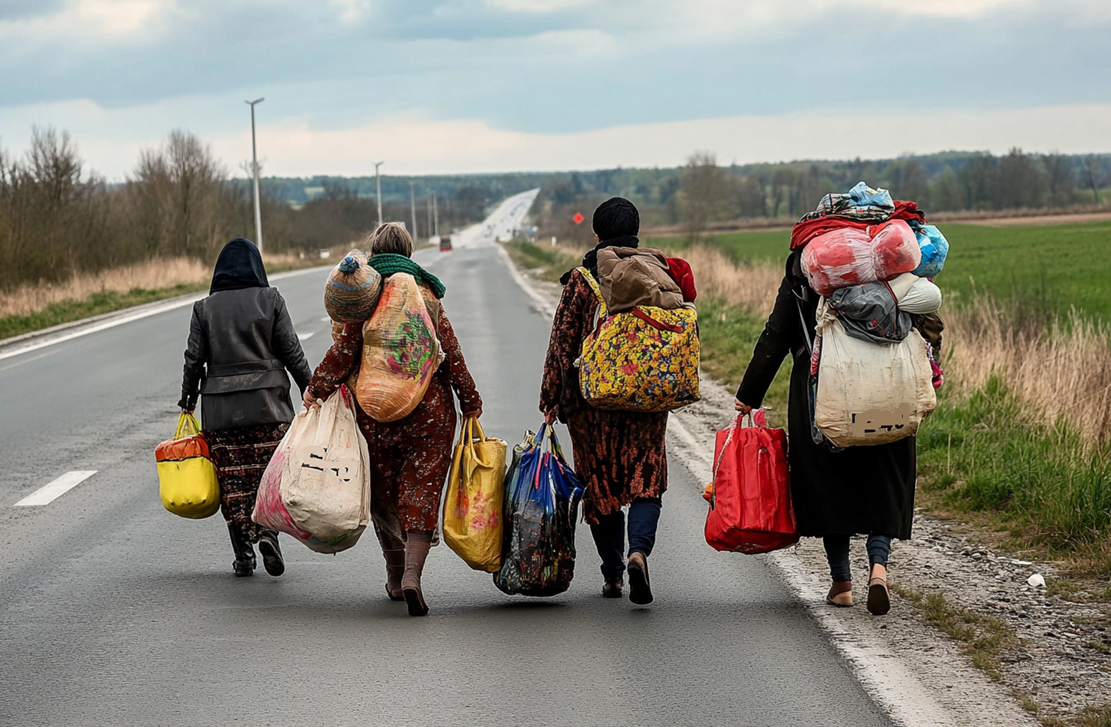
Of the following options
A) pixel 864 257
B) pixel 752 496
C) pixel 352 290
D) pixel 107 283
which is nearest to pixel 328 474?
pixel 352 290

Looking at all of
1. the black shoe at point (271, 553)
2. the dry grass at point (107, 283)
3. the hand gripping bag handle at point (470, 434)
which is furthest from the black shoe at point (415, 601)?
the dry grass at point (107, 283)

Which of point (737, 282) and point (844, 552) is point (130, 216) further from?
point (844, 552)

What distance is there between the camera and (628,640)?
5.39m

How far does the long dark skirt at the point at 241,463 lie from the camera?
6.81 metres

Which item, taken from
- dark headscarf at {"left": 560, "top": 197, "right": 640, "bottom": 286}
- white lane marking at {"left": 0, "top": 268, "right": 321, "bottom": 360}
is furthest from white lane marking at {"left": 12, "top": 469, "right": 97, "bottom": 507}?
white lane marking at {"left": 0, "top": 268, "right": 321, "bottom": 360}

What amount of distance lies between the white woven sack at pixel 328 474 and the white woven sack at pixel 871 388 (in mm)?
2020

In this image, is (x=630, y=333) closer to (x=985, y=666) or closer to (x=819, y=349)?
(x=819, y=349)

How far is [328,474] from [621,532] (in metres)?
1.37

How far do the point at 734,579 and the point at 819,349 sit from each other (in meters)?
1.52

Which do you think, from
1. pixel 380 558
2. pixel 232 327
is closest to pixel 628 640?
pixel 380 558

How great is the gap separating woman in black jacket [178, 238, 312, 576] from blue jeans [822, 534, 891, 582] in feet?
9.01

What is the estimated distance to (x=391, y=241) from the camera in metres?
6.02

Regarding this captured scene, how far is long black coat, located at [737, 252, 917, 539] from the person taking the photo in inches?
224

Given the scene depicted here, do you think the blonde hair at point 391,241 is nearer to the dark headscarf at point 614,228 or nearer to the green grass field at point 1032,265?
the dark headscarf at point 614,228
